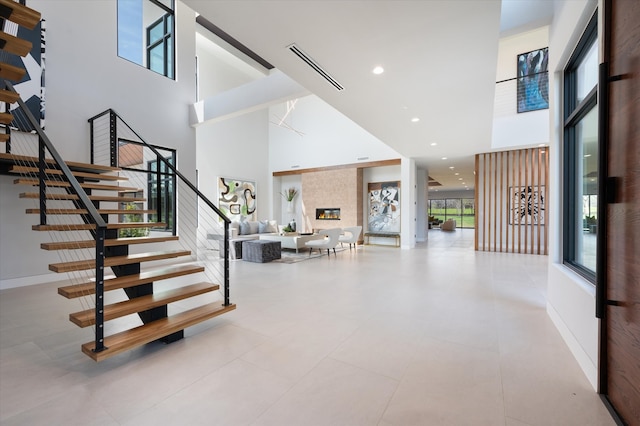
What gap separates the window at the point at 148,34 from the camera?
21.0 feet

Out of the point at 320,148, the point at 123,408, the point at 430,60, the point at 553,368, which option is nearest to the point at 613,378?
the point at 553,368

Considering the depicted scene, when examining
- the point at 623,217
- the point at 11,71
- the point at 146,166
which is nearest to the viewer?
the point at 623,217

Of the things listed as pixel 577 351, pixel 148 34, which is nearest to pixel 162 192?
pixel 148 34

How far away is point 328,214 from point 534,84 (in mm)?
7628

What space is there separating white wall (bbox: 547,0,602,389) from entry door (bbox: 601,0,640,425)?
0.29 meters

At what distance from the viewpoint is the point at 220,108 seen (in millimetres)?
6953

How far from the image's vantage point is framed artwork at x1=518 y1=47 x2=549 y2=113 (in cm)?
794

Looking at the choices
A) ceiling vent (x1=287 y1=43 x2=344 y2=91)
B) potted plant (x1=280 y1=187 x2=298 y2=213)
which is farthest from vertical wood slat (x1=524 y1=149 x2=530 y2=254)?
potted plant (x1=280 y1=187 x2=298 y2=213)

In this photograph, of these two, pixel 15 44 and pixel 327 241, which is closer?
pixel 15 44

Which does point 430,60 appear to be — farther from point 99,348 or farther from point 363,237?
point 363,237

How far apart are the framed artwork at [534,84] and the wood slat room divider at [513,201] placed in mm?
1287

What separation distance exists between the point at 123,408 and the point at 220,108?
253 inches

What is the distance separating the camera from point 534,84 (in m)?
8.08

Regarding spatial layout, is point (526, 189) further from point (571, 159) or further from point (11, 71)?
point (11, 71)
